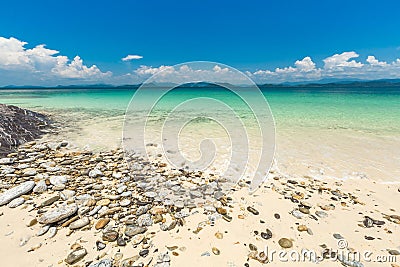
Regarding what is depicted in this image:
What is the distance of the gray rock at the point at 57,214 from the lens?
10.3 ft

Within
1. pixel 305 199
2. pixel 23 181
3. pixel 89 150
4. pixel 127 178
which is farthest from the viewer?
pixel 89 150

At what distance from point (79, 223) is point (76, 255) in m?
0.66

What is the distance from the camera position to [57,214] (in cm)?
322

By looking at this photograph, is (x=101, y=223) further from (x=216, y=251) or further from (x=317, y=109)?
(x=317, y=109)

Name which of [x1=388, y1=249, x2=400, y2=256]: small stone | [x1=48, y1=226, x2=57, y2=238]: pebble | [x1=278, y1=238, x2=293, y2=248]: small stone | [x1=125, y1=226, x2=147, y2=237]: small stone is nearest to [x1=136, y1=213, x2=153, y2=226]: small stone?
[x1=125, y1=226, x2=147, y2=237]: small stone

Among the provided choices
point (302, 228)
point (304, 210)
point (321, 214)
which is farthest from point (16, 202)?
point (321, 214)

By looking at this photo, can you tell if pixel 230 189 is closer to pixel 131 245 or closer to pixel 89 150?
pixel 131 245

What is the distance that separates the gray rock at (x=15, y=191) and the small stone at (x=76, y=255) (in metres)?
2.15

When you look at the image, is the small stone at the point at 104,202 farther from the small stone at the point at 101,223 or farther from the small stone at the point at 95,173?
the small stone at the point at 95,173

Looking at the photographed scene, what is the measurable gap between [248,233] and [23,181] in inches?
192

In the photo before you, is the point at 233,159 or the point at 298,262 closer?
the point at 298,262

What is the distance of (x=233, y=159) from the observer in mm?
6492

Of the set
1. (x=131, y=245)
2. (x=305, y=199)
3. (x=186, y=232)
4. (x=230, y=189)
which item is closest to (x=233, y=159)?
(x=230, y=189)

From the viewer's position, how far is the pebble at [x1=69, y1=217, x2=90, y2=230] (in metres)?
3.06
